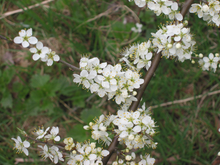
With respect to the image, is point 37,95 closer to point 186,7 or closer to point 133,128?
point 133,128

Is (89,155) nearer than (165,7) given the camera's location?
Yes

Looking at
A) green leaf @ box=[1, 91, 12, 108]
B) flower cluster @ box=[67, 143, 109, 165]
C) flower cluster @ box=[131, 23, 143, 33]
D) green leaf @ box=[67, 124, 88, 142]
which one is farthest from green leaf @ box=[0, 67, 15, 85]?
flower cluster @ box=[131, 23, 143, 33]

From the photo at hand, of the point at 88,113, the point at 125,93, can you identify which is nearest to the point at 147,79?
the point at 125,93

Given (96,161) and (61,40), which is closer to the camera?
(96,161)

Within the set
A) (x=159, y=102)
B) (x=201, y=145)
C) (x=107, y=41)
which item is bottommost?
(x=201, y=145)

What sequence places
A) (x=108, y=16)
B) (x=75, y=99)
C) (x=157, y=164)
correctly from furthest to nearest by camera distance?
(x=108, y=16) → (x=75, y=99) → (x=157, y=164)

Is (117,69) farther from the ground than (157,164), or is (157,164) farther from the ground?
(117,69)

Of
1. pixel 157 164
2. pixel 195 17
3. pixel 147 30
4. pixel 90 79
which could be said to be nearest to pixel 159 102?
pixel 157 164

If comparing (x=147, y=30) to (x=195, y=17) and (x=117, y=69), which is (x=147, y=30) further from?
(x=117, y=69)

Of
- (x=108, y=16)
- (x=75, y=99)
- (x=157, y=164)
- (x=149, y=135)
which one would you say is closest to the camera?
(x=149, y=135)
